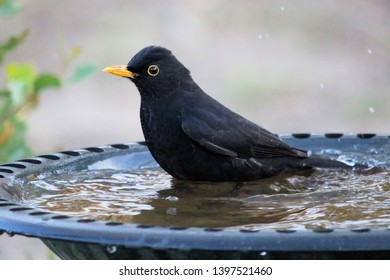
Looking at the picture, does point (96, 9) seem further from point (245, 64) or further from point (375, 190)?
point (375, 190)

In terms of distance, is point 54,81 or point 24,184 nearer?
point 24,184

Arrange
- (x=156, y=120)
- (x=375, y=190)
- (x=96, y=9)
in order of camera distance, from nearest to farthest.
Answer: (x=375, y=190) < (x=156, y=120) < (x=96, y=9)

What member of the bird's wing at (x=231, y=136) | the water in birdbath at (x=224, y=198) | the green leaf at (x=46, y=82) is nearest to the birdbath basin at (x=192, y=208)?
the water in birdbath at (x=224, y=198)

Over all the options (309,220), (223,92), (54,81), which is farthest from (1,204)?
(223,92)

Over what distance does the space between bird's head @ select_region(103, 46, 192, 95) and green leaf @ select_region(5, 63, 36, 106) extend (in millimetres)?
625

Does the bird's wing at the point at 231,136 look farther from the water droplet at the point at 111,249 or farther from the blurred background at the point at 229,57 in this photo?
the blurred background at the point at 229,57

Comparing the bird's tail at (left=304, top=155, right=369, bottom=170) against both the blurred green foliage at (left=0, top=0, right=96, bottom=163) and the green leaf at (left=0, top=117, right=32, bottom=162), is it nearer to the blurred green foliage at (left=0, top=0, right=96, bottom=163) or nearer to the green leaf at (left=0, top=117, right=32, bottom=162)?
the blurred green foliage at (left=0, top=0, right=96, bottom=163)

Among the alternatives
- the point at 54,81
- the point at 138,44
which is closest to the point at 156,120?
the point at 54,81

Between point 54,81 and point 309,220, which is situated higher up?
point 54,81

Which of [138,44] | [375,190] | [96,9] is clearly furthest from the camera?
[96,9]

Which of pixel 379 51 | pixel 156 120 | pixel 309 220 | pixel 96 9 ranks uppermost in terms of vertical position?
pixel 96 9

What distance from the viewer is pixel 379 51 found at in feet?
48.6

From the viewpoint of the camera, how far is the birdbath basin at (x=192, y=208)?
3.65 m

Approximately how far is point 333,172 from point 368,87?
7885 millimetres
